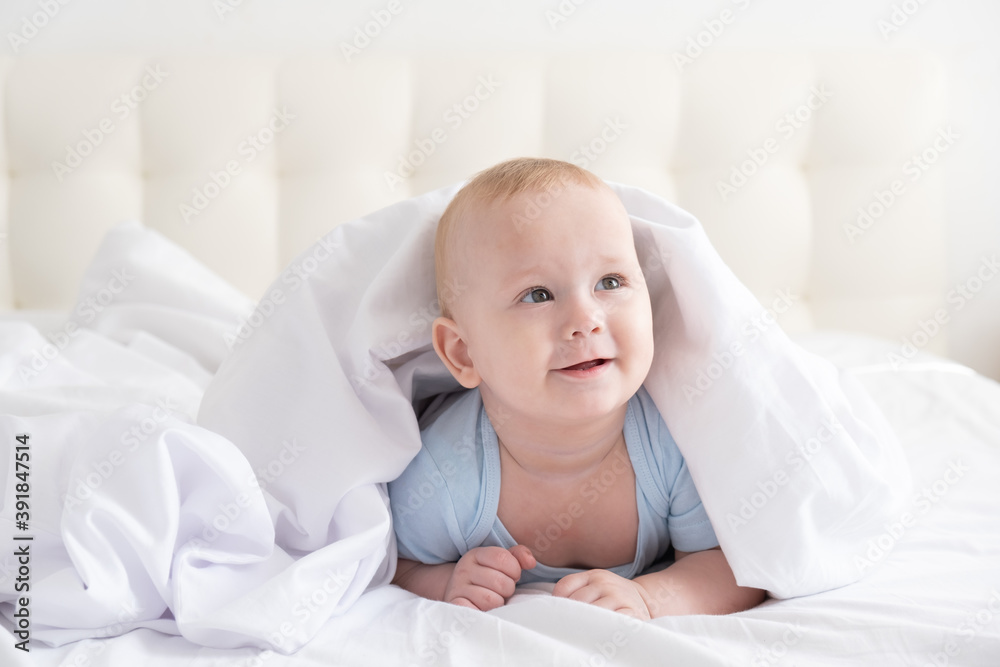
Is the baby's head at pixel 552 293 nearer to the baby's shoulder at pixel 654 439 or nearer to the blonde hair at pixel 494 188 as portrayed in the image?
the blonde hair at pixel 494 188

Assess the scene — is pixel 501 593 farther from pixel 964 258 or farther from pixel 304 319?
pixel 964 258

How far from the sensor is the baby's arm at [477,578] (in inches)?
32.1

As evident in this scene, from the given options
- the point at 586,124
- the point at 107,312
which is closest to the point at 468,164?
the point at 586,124

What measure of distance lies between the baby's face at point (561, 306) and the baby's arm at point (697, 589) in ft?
0.60

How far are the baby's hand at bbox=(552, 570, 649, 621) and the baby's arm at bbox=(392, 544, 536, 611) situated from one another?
A: 64 mm

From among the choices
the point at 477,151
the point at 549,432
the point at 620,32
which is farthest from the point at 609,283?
the point at 620,32

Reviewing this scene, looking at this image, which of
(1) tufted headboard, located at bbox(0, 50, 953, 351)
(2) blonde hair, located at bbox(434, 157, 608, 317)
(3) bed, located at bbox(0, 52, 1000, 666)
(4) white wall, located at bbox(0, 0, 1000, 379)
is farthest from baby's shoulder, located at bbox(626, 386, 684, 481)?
(4) white wall, located at bbox(0, 0, 1000, 379)

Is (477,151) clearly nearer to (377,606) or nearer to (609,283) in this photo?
(609,283)

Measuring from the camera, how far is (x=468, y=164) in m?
1.79

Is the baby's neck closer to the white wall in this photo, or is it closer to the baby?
the baby

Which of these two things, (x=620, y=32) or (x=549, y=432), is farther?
(x=620, y=32)

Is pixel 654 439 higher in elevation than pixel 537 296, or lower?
lower

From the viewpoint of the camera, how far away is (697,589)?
2.69 feet

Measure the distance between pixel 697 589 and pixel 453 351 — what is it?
1.18 feet
